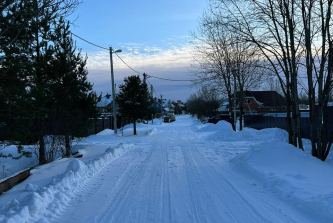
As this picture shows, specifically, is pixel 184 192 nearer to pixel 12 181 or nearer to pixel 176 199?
pixel 176 199

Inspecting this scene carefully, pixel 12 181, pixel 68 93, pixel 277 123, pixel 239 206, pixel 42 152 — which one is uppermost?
pixel 68 93

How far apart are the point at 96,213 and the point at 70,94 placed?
9071 mm

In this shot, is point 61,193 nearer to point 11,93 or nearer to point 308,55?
point 11,93

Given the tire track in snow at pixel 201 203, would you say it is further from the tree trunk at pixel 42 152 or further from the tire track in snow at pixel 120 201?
the tree trunk at pixel 42 152

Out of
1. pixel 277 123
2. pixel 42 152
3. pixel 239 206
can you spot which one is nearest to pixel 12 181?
pixel 42 152

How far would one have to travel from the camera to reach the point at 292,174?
7.12 metres

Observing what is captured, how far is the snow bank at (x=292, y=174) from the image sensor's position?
5.16 metres

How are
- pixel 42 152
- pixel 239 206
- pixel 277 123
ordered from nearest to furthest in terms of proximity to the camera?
pixel 239 206
pixel 42 152
pixel 277 123

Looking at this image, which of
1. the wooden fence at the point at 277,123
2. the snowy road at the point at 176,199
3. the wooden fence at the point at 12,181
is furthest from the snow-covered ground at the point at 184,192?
the wooden fence at the point at 277,123

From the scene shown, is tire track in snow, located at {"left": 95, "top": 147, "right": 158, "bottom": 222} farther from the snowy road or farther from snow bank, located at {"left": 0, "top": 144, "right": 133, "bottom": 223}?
snow bank, located at {"left": 0, "top": 144, "right": 133, "bottom": 223}

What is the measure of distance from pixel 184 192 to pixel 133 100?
64.2 ft

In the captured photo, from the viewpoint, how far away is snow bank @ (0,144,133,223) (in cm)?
463

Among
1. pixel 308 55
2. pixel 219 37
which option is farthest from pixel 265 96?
pixel 308 55

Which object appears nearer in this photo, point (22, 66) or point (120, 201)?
point (120, 201)
